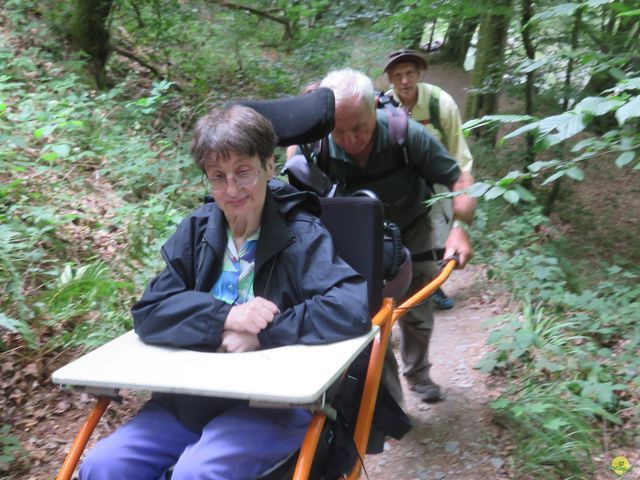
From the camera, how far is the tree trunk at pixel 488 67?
22.8 ft

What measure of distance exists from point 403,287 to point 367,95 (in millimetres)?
954

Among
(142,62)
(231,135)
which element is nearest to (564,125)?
(231,135)

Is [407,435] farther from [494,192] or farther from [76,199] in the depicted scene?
[76,199]

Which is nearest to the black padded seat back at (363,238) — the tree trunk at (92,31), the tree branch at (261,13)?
the tree trunk at (92,31)

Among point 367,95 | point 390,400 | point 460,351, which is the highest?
point 367,95

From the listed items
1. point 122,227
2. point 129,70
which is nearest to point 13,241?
point 122,227

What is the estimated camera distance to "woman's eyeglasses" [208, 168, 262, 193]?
7.23 feet

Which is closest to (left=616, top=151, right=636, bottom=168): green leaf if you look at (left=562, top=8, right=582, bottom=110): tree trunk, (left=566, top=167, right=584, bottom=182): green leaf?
(left=566, top=167, right=584, bottom=182): green leaf

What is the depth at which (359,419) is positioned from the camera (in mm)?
2188

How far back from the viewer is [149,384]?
1771 mm

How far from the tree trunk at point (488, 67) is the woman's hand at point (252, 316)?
17.3 ft

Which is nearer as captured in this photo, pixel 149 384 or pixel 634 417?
pixel 149 384

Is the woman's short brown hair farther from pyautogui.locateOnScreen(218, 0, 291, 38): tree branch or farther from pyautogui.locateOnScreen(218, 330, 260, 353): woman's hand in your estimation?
pyautogui.locateOnScreen(218, 0, 291, 38): tree branch

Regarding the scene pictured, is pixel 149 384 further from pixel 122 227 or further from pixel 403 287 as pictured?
pixel 122 227
